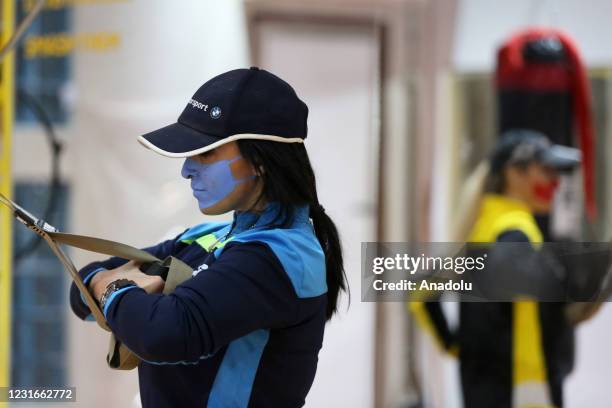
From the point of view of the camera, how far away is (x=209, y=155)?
112 cm

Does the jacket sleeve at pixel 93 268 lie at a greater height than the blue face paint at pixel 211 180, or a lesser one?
lesser

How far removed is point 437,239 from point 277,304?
2.11ft

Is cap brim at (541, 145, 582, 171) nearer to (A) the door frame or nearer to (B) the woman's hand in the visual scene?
(A) the door frame

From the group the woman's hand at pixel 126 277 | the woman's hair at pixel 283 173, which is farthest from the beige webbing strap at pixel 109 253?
the woman's hair at pixel 283 173

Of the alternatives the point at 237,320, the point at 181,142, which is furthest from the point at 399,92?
the point at 237,320

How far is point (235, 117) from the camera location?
1.08m

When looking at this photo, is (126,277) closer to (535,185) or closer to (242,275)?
(242,275)

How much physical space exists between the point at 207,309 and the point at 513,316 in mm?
800

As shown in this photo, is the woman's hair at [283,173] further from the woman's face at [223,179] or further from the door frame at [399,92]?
the door frame at [399,92]

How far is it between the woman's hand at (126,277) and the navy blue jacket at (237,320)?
0.04 metres

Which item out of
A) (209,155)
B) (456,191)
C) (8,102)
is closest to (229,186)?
(209,155)

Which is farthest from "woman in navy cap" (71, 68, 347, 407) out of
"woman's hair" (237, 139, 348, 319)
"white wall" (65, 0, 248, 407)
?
→ "white wall" (65, 0, 248, 407)

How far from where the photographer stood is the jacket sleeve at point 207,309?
98cm

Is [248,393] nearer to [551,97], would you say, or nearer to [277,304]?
[277,304]
